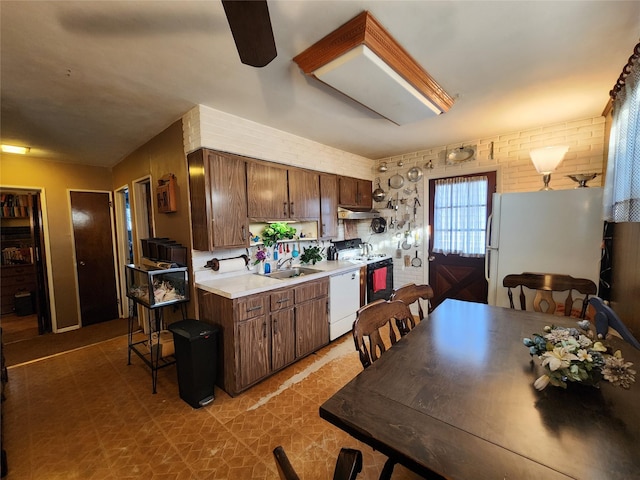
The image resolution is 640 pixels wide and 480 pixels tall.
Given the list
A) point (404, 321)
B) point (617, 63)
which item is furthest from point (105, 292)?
point (617, 63)

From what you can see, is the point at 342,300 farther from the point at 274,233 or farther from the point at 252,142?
the point at 252,142

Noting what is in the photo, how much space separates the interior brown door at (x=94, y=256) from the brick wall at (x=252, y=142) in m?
2.76

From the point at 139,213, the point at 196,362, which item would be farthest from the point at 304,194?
the point at 139,213

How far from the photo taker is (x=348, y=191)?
3834mm

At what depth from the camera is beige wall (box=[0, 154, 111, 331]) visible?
3.50 meters

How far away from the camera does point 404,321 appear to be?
1.69 m

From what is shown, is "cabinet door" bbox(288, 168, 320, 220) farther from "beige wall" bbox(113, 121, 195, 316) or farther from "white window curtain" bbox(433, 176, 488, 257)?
"white window curtain" bbox(433, 176, 488, 257)

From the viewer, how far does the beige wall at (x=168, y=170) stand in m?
2.50

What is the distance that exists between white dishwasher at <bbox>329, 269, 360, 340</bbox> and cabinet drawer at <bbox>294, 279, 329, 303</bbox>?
0.34 feet

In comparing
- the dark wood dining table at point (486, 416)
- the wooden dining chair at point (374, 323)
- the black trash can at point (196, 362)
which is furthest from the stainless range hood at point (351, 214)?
the dark wood dining table at point (486, 416)

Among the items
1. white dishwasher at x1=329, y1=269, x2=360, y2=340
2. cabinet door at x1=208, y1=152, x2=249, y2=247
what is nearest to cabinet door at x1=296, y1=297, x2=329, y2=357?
white dishwasher at x1=329, y1=269, x2=360, y2=340

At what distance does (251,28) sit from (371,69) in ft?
2.88

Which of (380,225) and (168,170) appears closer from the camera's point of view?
(168,170)

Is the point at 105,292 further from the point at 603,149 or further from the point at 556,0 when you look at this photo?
the point at 603,149
